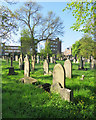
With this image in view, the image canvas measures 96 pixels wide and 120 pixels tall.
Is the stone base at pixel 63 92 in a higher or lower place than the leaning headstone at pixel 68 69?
lower

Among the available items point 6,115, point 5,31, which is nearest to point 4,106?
point 6,115

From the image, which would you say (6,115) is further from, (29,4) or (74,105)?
(29,4)

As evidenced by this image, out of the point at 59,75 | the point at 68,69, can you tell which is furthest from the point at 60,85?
the point at 68,69

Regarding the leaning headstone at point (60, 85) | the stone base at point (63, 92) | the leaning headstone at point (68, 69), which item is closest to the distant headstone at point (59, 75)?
the leaning headstone at point (60, 85)

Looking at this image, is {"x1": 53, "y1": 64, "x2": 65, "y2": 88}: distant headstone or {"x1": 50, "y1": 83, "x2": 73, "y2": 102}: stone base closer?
{"x1": 50, "y1": 83, "x2": 73, "y2": 102}: stone base

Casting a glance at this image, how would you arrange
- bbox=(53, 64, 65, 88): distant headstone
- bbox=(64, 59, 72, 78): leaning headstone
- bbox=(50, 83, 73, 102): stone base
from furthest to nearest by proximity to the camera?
bbox=(64, 59, 72, 78): leaning headstone
bbox=(53, 64, 65, 88): distant headstone
bbox=(50, 83, 73, 102): stone base

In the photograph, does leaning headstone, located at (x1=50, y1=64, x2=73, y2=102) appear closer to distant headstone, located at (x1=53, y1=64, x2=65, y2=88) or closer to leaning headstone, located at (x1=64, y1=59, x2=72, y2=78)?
distant headstone, located at (x1=53, y1=64, x2=65, y2=88)

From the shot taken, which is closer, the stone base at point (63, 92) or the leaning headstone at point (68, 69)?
the stone base at point (63, 92)

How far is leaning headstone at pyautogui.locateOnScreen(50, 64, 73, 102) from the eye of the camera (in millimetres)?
4603

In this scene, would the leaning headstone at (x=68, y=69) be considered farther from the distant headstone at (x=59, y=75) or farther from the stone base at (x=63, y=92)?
the stone base at (x=63, y=92)

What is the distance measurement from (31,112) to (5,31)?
740 centimetres

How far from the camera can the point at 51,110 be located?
3916mm

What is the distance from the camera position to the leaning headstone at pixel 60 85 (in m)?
4.60

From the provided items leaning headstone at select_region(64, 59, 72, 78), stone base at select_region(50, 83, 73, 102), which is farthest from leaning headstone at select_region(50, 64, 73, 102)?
leaning headstone at select_region(64, 59, 72, 78)
